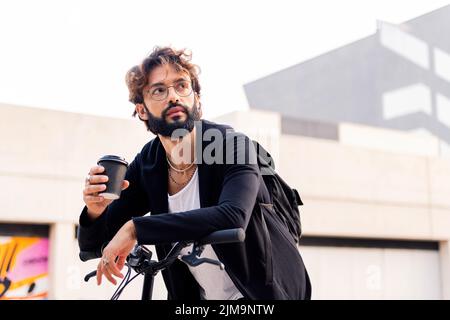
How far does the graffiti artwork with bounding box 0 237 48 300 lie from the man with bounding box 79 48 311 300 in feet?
37.9

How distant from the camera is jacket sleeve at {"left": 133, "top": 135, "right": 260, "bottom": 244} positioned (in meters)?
1.74

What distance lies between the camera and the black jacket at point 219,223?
1.76 metres

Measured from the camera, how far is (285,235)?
2031 millimetres

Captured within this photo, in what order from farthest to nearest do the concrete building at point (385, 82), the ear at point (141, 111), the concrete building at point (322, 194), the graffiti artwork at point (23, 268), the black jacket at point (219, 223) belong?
1. the concrete building at point (385, 82)
2. the concrete building at point (322, 194)
3. the graffiti artwork at point (23, 268)
4. the ear at point (141, 111)
5. the black jacket at point (219, 223)

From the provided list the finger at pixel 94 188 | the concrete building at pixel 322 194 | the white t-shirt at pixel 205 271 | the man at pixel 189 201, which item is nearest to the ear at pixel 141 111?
the man at pixel 189 201

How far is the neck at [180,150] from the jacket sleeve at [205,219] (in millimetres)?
218

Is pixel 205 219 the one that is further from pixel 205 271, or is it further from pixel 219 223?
pixel 205 271

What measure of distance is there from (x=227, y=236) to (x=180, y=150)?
49 centimetres

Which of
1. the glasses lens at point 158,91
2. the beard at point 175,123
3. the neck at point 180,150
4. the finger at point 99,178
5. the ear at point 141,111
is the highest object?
the glasses lens at point 158,91

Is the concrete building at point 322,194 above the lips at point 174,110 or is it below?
above

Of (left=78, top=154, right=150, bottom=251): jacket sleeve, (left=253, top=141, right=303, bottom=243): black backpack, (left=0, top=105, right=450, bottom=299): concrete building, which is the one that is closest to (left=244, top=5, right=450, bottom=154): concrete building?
(left=0, top=105, right=450, bottom=299): concrete building

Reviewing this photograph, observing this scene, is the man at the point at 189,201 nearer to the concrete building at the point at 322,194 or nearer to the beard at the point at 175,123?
the beard at the point at 175,123

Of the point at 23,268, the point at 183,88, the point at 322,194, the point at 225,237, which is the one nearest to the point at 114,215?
the point at 183,88

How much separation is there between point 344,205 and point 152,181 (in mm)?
14891
